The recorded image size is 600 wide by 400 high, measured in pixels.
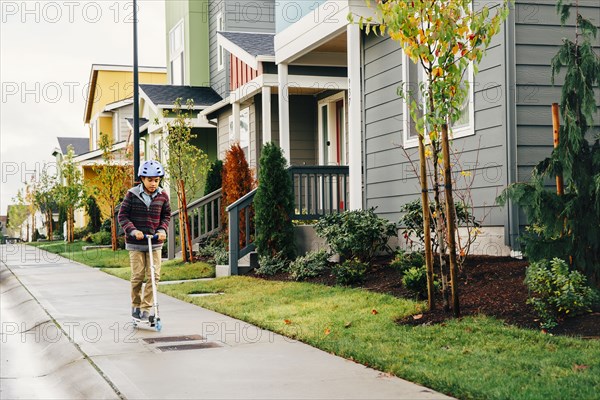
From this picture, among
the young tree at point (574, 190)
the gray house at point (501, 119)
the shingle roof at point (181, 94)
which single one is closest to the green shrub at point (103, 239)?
the shingle roof at point (181, 94)

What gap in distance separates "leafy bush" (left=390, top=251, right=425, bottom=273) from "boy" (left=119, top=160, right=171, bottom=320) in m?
3.27

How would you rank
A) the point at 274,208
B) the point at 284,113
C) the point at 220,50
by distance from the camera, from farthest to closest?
the point at 220,50 < the point at 284,113 < the point at 274,208

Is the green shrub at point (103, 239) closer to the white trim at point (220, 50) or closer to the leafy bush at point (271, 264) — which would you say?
the white trim at point (220, 50)

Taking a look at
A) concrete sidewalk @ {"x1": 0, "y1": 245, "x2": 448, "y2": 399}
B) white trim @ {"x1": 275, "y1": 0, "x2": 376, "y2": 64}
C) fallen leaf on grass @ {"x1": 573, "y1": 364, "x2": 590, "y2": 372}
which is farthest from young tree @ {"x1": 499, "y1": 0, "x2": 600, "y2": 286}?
white trim @ {"x1": 275, "y1": 0, "x2": 376, "y2": 64}

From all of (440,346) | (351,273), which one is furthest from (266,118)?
(440,346)

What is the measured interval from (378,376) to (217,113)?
782 inches

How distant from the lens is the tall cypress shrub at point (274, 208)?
609 inches

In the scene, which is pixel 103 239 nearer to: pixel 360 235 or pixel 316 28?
pixel 316 28

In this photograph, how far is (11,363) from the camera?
878 centimetres

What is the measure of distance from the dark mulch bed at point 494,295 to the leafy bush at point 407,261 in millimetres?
178

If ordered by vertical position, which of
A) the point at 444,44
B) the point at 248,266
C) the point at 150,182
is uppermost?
the point at 444,44

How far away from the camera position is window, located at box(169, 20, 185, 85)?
31297mm

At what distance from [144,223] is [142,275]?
616mm

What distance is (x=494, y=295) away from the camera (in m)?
9.27
